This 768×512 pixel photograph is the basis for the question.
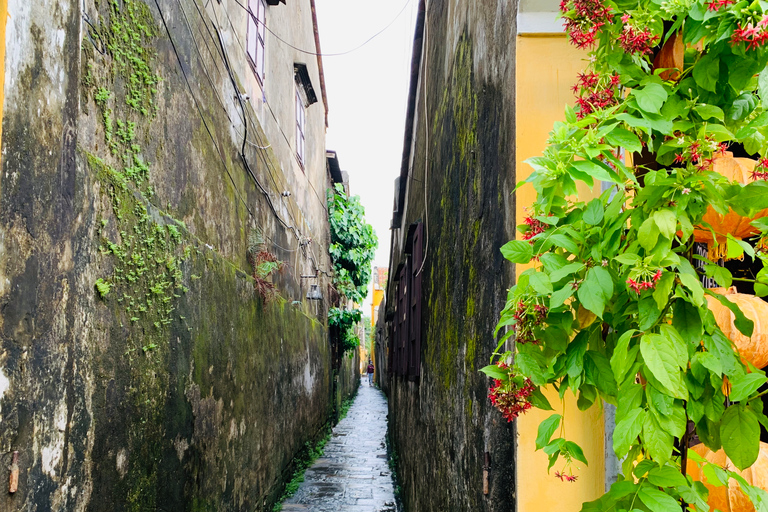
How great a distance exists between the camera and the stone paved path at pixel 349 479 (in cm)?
748

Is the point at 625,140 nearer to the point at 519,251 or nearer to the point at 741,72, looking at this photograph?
the point at 741,72

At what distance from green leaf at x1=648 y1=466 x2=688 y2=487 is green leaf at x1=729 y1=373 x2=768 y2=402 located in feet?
0.69

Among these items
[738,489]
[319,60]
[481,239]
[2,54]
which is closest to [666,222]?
[738,489]

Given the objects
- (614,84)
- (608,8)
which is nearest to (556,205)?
(614,84)

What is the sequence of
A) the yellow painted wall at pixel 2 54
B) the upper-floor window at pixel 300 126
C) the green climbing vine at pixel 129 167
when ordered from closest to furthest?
1. the yellow painted wall at pixel 2 54
2. the green climbing vine at pixel 129 167
3. the upper-floor window at pixel 300 126

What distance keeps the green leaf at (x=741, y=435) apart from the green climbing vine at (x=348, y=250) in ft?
45.5

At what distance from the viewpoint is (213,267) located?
190 inches

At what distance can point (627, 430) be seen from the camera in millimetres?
1273

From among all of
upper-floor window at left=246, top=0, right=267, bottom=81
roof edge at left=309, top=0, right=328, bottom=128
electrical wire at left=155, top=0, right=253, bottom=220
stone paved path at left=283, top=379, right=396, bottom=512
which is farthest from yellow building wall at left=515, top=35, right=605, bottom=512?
roof edge at left=309, top=0, right=328, bottom=128

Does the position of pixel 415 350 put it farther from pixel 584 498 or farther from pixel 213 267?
pixel 584 498

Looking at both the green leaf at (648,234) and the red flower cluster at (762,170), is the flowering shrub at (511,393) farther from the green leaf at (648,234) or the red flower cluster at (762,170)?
the red flower cluster at (762,170)

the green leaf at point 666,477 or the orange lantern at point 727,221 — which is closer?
the green leaf at point 666,477

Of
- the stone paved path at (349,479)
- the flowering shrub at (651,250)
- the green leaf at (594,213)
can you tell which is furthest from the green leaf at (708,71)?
the stone paved path at (349,479)

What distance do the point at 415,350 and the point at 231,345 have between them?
209cm
